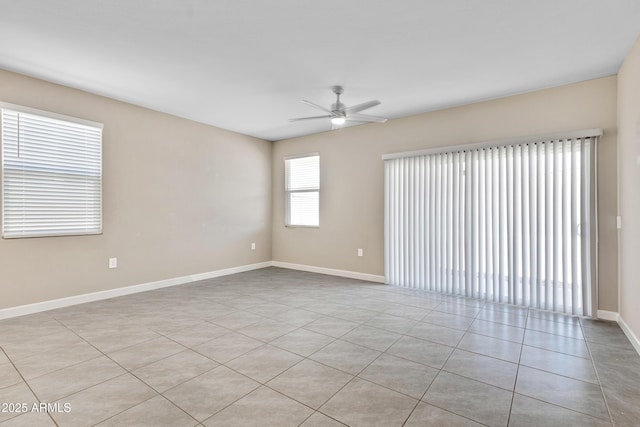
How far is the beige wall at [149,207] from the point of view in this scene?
11.3 feet

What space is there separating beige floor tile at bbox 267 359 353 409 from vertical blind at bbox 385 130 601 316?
2664 mm

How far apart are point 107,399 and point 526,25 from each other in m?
3.91

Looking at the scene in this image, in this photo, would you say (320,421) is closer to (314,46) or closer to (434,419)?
(434,419)

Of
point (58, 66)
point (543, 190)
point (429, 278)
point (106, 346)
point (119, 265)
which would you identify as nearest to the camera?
point (106, 346)

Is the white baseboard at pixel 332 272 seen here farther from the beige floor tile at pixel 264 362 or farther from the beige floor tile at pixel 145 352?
the beige floor tile at pixel 145 352

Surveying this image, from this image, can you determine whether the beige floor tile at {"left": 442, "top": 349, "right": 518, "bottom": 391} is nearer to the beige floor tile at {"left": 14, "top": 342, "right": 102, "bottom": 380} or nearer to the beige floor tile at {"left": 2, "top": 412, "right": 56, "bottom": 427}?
the beige floor tile at {"left": 2, "top": 412, "right": 56, "bottom": 427}

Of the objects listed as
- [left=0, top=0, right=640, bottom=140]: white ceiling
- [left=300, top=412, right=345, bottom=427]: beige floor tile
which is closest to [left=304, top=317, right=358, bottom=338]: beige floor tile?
[left=300, top=412, right=345, bottom=427]: beige floor tile

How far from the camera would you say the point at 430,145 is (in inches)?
177

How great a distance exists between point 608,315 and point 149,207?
5.73 metres

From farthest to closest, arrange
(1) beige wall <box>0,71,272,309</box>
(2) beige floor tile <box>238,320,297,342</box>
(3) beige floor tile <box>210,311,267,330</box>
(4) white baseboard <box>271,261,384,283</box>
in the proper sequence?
(4) white baseboard <box>271,261,384,283</box> → (1) beige wall <box>0,71,272,309</box> → (3) beige floor tile <box>210,311,267,330</box> → (2) beige floor tile <box>238,320,297,342</box>

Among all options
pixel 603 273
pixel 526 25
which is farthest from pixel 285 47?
pixel 603 273

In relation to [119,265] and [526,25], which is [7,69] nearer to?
[119,265]

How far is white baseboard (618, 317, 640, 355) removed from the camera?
2.53 meters

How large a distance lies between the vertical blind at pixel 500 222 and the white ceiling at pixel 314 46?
2.88 ft
